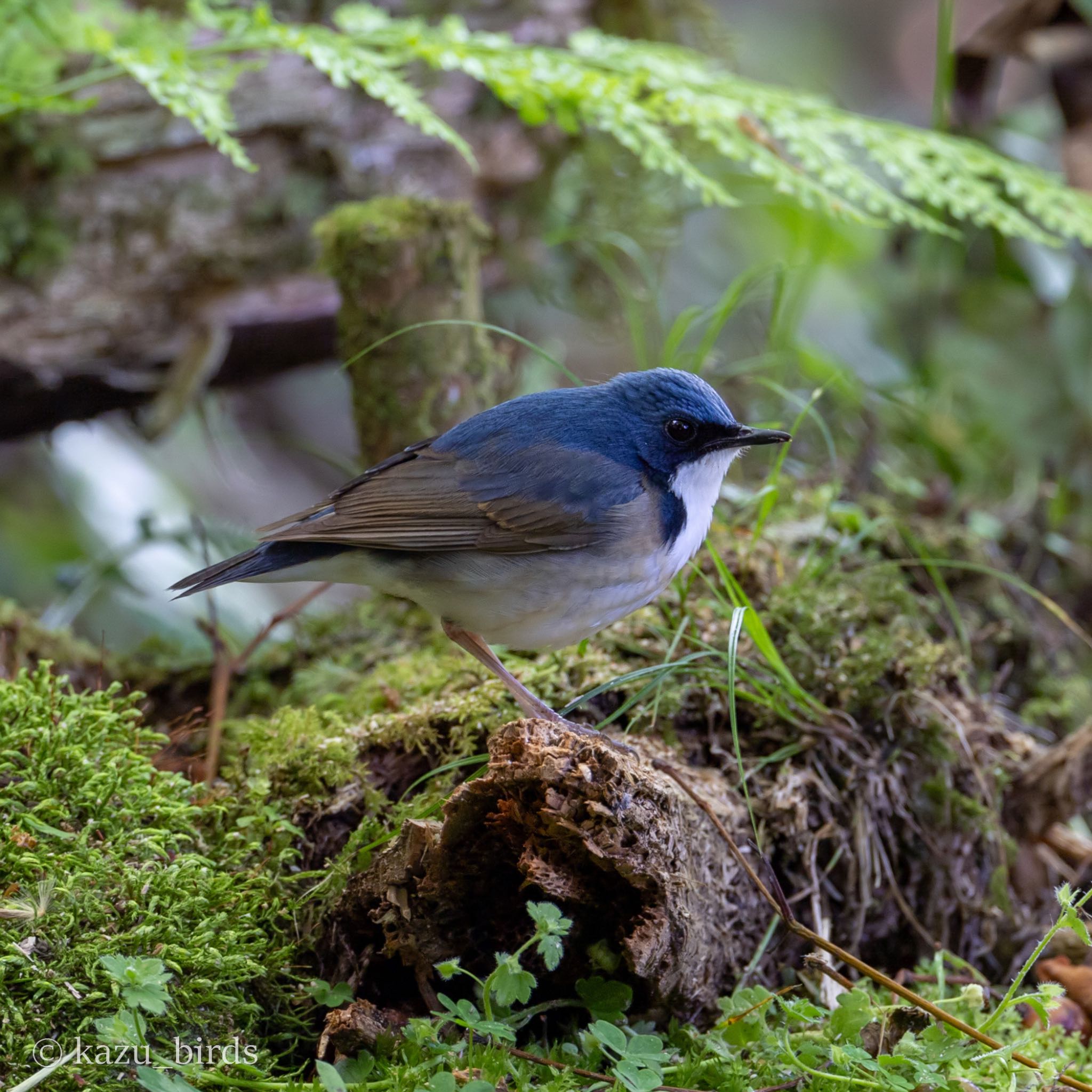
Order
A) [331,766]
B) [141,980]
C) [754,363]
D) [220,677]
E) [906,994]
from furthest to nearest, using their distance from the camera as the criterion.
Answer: [754,363] → [220,677] → [331,766] → [906,994] → [141,980]

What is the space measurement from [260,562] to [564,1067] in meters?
1.80

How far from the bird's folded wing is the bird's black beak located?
0.94 feet

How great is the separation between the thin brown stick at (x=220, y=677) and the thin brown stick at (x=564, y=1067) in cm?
141

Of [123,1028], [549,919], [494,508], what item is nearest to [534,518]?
[494,508]

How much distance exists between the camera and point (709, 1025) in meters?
2.77

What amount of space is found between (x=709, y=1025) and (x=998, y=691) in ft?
7.83

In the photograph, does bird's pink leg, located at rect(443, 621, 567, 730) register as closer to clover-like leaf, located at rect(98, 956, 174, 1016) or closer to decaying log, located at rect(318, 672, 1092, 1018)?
decaying log, located at rect(318, 672, 1092, 1018)

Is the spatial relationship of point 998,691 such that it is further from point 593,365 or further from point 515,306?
point 593,365

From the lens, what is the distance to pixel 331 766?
316cm

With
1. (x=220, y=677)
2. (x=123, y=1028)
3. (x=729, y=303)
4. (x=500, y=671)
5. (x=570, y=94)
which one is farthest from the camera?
(x=570, y=94)

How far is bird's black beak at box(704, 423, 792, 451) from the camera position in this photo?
3.39 m

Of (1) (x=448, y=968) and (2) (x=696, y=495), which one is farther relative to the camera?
(2) (x=696, y=495)

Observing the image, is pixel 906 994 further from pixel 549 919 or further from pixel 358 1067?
pixel 358 1067

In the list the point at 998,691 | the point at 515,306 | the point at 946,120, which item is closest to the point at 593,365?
the point at 515,306
